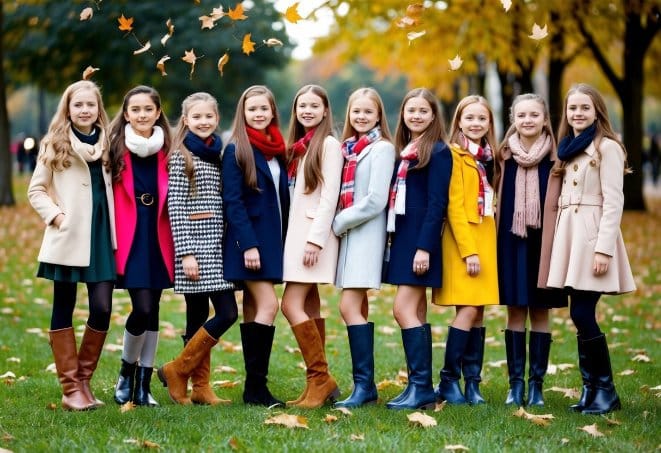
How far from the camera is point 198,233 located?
18.5ft

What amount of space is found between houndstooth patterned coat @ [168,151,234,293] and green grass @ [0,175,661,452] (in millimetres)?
781

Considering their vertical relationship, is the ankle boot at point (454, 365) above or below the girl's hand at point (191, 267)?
below

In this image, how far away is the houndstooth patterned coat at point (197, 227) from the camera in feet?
18.4

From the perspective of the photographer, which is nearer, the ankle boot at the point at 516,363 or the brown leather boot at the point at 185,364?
the brown leather boot at the point at 185,364

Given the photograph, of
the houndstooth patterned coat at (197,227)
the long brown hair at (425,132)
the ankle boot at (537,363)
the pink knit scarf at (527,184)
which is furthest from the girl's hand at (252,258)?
the ankle boot at (537,363)

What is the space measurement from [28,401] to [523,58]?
13490 millimetres

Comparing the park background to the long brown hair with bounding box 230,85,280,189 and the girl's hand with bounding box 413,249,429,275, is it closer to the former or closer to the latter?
the long brown hair with bounding box 230,85,280,189

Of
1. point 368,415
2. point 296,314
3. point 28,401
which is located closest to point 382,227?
point 296,314

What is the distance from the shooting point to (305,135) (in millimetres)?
5922

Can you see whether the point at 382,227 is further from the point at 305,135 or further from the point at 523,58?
the point at 523,58

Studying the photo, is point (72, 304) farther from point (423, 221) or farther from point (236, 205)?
point (423, 221)

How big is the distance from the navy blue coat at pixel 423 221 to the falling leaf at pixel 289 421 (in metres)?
1.15

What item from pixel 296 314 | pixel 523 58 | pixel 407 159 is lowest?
pixel 296 314

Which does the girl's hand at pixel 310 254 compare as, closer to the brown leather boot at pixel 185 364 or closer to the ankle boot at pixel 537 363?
the brown leather boot at pixel 185 364
